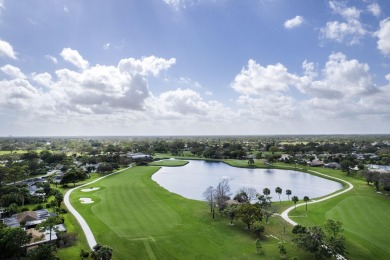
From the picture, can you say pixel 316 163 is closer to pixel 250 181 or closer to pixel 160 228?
pixel 250 181

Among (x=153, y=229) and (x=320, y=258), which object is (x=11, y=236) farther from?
(x=320, y=258)

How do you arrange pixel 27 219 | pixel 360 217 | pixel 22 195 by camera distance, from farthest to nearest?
pixel 22 195 → pixel 360 217 → pixel 27 219

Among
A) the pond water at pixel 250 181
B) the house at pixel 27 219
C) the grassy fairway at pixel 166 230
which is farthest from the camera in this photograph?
the pond water at pixel 250 181

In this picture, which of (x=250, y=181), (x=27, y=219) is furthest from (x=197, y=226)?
(x=250, y=181)

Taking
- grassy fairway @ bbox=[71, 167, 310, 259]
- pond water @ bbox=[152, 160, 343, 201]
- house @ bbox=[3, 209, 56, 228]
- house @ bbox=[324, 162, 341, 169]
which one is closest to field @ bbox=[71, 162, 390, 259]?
grassy fairway @ bbox=[71, 167, 310, 259]

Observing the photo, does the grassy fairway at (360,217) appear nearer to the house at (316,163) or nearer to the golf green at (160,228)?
the golf green at (160,228)

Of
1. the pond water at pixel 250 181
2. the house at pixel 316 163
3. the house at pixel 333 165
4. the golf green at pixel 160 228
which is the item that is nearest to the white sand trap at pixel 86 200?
the golf green at pixel 160 228

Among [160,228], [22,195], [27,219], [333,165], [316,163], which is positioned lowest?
[160,228]
